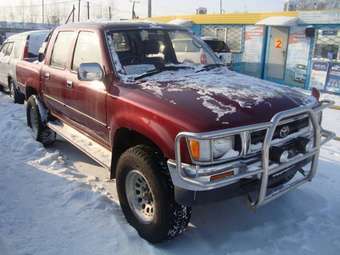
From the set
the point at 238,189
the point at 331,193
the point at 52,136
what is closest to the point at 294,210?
the point at 331,193

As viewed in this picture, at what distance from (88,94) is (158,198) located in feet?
5.70

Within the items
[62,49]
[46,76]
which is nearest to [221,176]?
[62,49]

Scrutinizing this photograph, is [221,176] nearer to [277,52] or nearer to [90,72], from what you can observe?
[90,72]

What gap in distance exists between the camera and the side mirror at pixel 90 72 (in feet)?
12.8

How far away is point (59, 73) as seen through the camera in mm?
5234

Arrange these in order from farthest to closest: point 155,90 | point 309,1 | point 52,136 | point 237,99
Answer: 1. point 309,1
2. point 52,136
3. point 155,90
4. point 237,99

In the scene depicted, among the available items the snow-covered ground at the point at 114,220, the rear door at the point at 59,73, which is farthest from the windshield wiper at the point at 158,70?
the snow-covered ground at the point at 114,220

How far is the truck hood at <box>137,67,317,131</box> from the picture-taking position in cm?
307

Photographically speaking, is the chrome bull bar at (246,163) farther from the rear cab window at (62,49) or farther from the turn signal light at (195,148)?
the rear cab window at (62,49)

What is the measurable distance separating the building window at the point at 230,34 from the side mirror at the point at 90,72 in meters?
14.9

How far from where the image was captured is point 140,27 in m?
4.63

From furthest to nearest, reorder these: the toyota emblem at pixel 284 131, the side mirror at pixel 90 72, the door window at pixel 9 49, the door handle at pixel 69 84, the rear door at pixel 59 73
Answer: the door window at pixel 9 49
the rear door at pixel 59 73
the door handle at pixel 69 84
the side mirror at pixel 90 72
the toyota emblem at pixel 284 131

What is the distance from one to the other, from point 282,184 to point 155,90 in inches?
58.6

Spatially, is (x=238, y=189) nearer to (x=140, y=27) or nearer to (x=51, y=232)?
(x=51, y=232)
